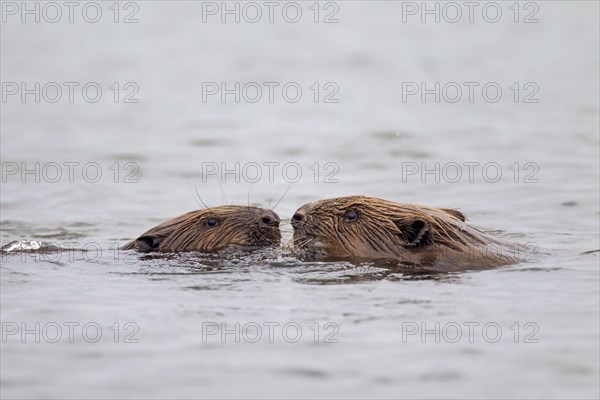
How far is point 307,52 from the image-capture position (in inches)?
1052

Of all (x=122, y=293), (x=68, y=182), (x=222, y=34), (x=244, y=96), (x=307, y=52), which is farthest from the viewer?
(x=222, y=34)

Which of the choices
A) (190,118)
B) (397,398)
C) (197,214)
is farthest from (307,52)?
(397,398)

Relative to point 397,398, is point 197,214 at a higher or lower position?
higher

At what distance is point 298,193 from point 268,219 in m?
4.89

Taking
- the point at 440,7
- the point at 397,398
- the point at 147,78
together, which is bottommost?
the point at 397,398

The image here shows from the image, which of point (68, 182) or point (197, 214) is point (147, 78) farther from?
point (197, 214)

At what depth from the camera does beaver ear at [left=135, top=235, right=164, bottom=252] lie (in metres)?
11.8

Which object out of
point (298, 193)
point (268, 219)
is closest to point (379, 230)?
point (268, 219)

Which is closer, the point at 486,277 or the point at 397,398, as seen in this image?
the point at 397,398

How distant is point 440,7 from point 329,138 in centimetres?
1049

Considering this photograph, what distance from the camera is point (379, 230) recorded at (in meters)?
11.2

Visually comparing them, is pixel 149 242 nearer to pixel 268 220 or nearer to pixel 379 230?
pixel 268 220

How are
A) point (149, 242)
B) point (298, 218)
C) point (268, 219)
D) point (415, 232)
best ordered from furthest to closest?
point (149, 242), point (268, 219), point (298, 218), point (415, 232)

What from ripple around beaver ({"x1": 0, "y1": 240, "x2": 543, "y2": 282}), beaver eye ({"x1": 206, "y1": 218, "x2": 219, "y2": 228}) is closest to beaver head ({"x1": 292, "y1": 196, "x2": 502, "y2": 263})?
ripple around beaver ({"x1": 0, "y1": 240, "x2": 543, "y2": 282})
